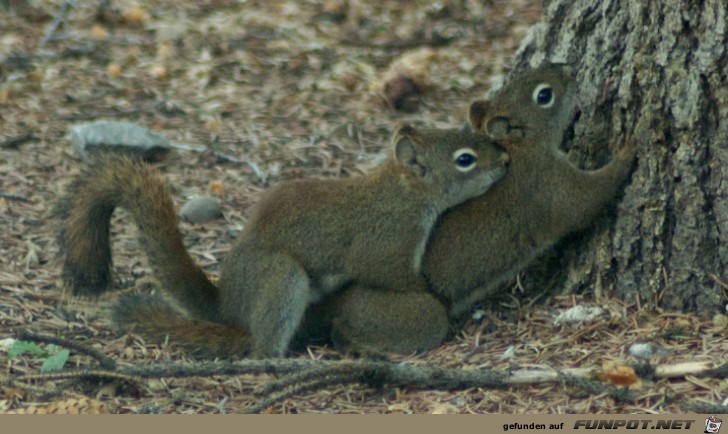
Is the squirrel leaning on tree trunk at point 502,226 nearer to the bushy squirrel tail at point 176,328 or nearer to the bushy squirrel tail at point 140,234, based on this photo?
the bushy squirrel tail at point 176,328

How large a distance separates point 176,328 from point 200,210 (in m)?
1.22

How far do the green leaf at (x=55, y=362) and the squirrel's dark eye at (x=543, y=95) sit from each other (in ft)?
7.19

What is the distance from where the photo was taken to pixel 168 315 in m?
4.29

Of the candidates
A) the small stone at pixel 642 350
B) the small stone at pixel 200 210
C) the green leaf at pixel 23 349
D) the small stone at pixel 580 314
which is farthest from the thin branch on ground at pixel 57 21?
the small stone at pixel 642 350

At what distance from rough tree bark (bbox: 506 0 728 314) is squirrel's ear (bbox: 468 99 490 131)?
0.40 metres

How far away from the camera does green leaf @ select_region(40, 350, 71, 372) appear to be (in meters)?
3.92

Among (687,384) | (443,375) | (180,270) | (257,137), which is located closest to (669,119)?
(687,384)

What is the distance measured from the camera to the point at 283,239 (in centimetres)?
420

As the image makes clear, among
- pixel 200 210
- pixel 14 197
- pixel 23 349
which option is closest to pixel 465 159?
pixel 200 210

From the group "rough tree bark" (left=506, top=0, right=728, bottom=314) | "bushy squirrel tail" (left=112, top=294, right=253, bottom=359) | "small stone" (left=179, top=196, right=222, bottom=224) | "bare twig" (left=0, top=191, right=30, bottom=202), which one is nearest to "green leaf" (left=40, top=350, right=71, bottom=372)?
"bushy squirrel tail" (left=112, top=294, right=253, bottom=359)

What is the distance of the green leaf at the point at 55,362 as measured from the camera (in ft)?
12.9

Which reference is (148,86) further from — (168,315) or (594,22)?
(594,22)

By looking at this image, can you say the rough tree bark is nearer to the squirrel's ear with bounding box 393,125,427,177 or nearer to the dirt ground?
the dirt ground

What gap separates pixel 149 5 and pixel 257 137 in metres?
2.36
